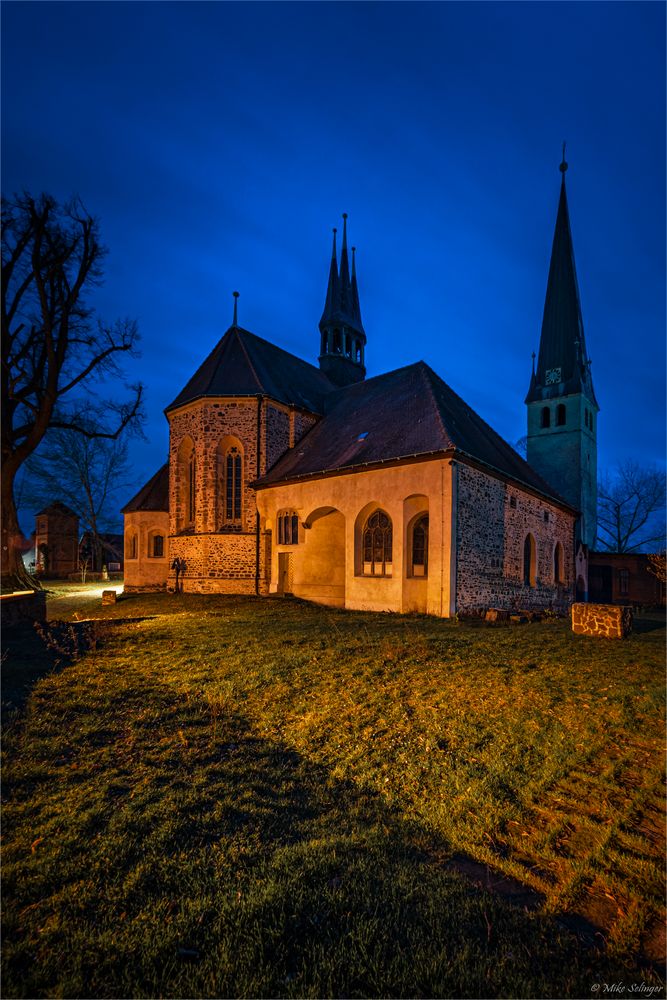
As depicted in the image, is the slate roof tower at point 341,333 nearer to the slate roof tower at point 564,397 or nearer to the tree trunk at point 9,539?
the slate roof tower at point 564,397

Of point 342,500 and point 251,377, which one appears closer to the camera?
point 342,500

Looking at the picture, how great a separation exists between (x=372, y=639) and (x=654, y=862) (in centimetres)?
692

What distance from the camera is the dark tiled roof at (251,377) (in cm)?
2216

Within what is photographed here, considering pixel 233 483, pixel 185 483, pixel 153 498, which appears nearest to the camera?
pixel 233 483

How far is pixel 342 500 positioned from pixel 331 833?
14.0m

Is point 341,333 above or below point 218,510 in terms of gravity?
above

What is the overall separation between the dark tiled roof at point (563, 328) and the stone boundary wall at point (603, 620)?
27.8m

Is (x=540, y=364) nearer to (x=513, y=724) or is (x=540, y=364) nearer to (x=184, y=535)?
(x=184, y=535)

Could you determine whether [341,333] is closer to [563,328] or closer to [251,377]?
[251,377]

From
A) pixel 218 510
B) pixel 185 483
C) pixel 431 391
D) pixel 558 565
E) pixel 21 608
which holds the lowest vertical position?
pixel 558 565

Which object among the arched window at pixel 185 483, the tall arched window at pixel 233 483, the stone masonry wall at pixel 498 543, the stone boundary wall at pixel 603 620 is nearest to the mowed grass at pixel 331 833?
the stone boundary wall at pixel 603 620

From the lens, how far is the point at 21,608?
987 cm

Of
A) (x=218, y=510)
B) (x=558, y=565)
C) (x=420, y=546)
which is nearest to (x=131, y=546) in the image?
(x=218, y=510)

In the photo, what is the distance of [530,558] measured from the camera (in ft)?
69.6
